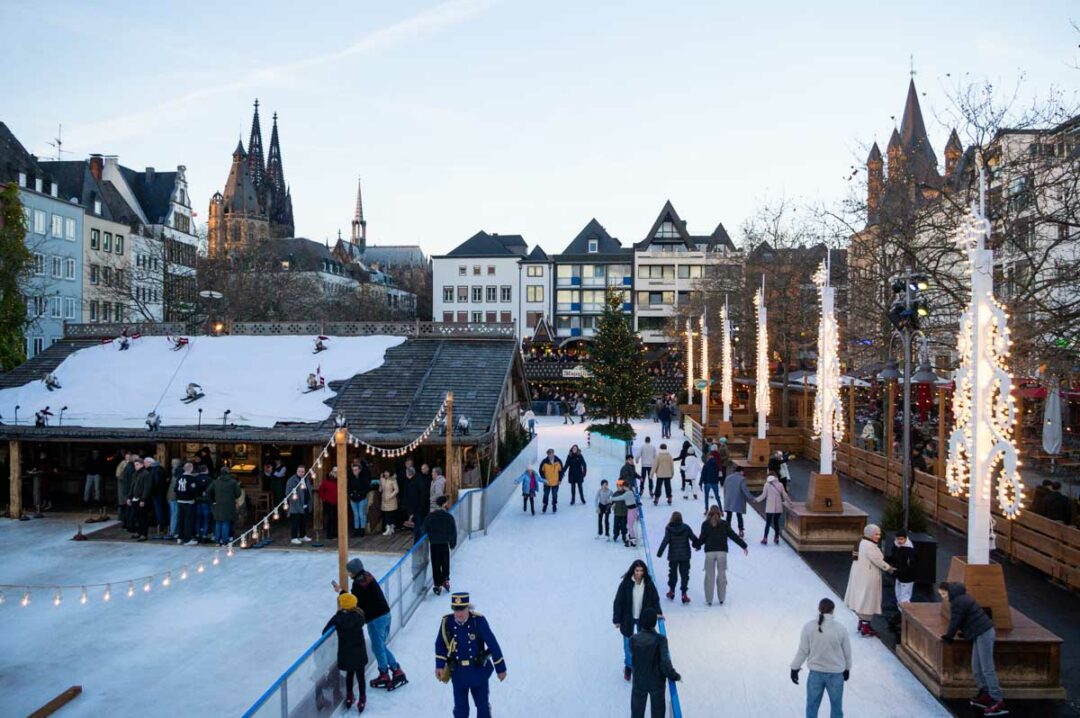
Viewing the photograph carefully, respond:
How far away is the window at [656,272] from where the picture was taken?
70.8m

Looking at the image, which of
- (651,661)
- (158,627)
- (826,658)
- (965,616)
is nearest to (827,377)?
(965,616)

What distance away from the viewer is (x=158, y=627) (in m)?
12.0

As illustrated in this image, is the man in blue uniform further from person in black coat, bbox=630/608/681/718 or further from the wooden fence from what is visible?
the wooden fence

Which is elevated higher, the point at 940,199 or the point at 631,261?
the point at 631,261

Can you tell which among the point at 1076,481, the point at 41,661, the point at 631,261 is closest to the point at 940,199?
the point at 1076,481

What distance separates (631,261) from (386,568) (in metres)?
59.0

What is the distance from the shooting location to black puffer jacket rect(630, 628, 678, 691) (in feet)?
23.3

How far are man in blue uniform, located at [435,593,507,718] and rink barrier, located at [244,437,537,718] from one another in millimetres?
1279

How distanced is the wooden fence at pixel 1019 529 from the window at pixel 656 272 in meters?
50.5

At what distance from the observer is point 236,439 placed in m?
18.6

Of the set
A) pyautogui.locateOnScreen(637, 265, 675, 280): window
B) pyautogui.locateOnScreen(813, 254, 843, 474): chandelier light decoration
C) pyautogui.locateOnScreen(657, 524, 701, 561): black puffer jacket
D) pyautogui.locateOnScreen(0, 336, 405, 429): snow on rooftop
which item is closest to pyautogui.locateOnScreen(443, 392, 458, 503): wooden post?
pyautogui.locateOnScreen(0, 336, 405, 429): snow on rooftop

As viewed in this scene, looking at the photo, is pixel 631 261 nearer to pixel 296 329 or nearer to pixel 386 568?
pixel 296 329

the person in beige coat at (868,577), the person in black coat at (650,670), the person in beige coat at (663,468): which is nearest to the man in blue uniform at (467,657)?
the person in black coat at (650,670)

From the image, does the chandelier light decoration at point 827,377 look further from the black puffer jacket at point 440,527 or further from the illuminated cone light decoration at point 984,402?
A: the black puffer jacket at point 440,527
